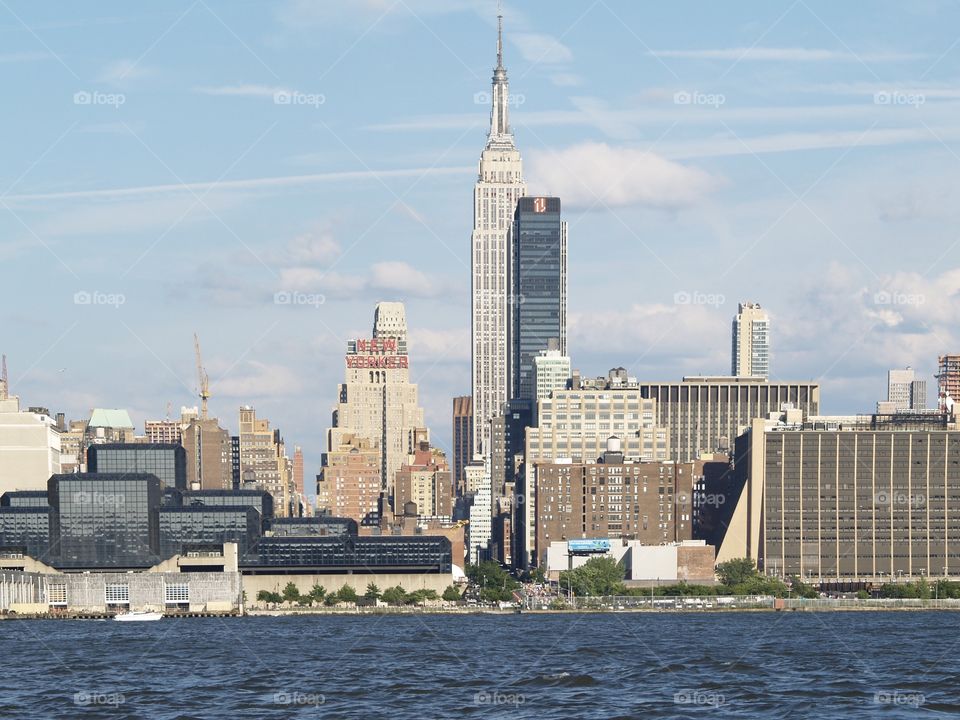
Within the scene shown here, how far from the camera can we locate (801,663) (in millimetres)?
130625

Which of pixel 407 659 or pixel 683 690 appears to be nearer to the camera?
pixel 683 690

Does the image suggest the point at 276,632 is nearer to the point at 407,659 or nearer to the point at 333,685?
the point at 407,659

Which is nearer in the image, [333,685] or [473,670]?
[333,685]

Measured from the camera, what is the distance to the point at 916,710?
98750 millimetres

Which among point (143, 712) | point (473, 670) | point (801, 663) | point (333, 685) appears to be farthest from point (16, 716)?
point (801, 663)

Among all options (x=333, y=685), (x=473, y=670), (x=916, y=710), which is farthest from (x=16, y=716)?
(x=916, y=710)

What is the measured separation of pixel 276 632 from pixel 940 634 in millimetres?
61099

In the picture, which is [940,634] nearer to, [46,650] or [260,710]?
[46,650]

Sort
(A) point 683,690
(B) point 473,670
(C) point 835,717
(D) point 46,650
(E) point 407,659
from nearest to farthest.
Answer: (C) point 835,717, (A) point 683,690, (B) point 473,670, (E) point 407,659, (D) point 46,650

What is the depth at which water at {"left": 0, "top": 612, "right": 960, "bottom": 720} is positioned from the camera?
329 feet

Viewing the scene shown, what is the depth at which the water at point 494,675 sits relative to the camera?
100m

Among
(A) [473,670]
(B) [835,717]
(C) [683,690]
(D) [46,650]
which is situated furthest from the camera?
(D) [46,650]

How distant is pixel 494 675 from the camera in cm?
11962

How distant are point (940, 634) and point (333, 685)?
7514 cm
